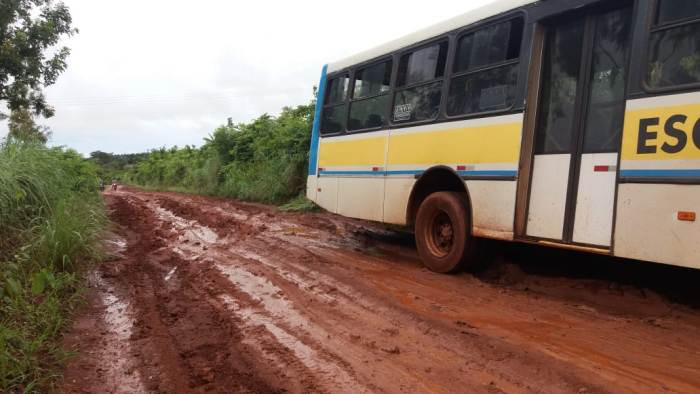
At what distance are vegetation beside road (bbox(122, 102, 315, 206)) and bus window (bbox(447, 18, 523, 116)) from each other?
777 centimetres

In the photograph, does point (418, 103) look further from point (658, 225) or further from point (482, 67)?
point (658, 225)

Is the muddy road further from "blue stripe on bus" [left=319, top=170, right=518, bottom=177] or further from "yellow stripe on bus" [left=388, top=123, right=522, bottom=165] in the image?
"yellow stripe on bus" [left=388, top=123, right=522, bottom=165]

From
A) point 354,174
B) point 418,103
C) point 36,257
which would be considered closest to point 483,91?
point 418,103

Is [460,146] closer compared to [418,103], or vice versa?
[460,146]

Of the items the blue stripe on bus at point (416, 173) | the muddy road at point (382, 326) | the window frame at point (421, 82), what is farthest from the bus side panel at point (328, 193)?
the window frame at point (421, 82)

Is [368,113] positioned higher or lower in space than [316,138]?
higher

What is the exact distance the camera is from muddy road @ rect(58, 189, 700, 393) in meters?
3.09

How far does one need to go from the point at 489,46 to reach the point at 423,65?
1.12 m

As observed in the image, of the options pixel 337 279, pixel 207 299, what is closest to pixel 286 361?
pixel 207 299

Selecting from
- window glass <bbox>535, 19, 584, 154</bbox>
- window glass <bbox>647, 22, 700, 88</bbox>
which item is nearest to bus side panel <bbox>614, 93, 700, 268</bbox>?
window glass <bbox>647, 22, 700, 88</bbox>

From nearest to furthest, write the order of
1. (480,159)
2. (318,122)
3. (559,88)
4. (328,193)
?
(559,88) → (480,159) → (328,193) → (318,122)

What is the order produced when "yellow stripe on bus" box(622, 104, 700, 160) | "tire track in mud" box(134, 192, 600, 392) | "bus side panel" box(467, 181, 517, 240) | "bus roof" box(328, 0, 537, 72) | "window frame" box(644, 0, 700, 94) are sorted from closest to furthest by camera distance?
"tire track in mud" box(134, 192, 600, 392) < "yellow stripe on bus" box(622, 104, 700, 160) < "window frame" box(644, 0, 700, 94) < "bus side panel" box(467, 181, 517, 240) < "bus roof" box(328, 0, 537, 72)

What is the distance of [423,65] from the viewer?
21.4 feet

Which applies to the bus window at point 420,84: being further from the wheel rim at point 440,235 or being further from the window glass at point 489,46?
the wheel rim at point 440,235
